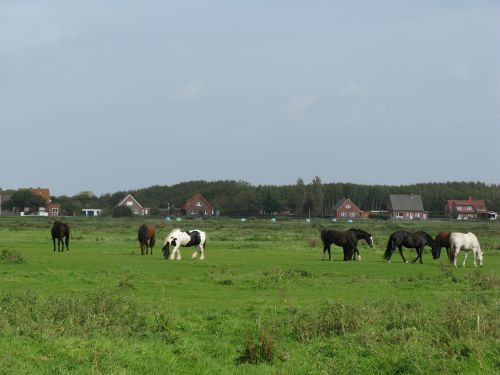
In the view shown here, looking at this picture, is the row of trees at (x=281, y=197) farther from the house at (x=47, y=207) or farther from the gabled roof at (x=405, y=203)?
the gabled roof at (x=405, y=203)

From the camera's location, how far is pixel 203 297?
1920 centimetres

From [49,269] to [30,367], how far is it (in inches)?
626

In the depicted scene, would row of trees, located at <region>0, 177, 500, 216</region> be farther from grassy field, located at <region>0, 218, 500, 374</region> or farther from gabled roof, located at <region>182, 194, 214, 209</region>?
grassy field, located at <region>0, 218, 500, 374</region>

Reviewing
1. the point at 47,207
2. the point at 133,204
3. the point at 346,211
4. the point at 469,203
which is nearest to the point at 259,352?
the point at 346,211

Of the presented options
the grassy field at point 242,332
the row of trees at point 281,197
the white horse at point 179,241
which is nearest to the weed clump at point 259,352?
the grassy field at point 242,332

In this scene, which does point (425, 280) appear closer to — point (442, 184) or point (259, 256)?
point (259, 256)

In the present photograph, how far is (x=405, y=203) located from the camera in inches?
6024

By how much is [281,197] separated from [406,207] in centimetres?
2848

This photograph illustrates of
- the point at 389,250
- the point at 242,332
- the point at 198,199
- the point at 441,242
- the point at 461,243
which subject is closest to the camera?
the point at 242,332

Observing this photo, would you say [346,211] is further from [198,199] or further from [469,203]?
[198,199]

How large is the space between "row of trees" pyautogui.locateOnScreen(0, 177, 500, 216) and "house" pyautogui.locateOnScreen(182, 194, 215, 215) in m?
2.33

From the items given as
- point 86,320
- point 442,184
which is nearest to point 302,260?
point 86,320

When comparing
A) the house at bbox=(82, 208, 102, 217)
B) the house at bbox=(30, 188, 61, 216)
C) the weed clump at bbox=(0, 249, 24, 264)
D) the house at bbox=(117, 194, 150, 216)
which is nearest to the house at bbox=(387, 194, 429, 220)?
the house at bbox=(117, 194, 150, 216)

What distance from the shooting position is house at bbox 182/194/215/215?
542 feet
